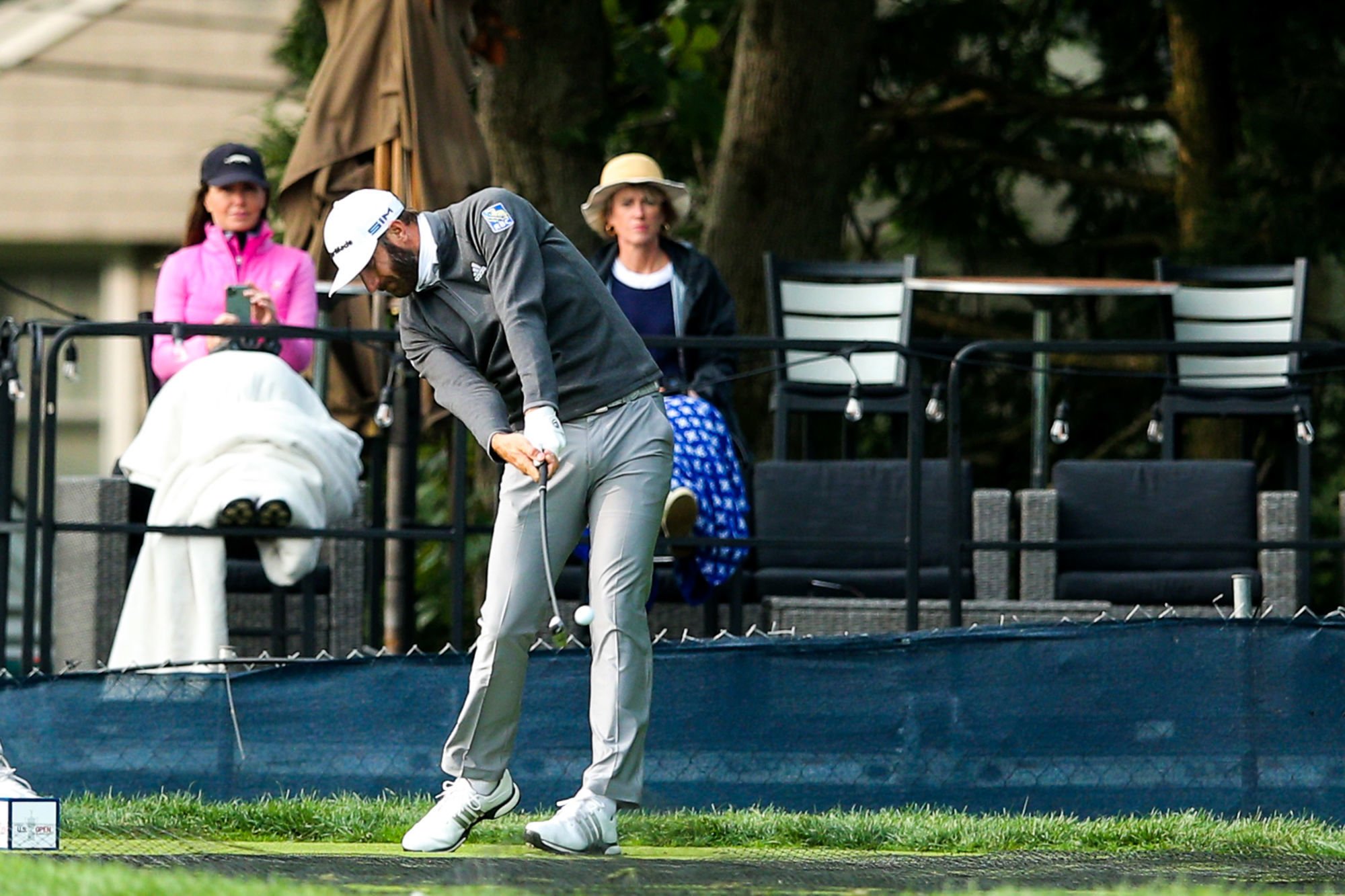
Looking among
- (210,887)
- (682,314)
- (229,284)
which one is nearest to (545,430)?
(210,887)

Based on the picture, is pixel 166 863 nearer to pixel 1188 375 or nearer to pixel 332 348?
pixel 332 348

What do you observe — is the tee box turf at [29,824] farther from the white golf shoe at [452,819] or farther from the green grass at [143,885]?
the white golf shoe at [452,819]

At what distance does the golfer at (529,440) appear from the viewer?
609 centimetres

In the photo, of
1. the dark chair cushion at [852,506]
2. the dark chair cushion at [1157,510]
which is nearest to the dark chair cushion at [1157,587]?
the dark chair cushion at [1157,510]

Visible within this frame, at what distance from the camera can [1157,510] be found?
8.73m

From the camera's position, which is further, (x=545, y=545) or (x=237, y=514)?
(x=237, y=514)

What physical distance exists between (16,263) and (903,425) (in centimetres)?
1044

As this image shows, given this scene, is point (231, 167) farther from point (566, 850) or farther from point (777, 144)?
point (777, 144)

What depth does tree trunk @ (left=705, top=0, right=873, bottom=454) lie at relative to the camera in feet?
38.5

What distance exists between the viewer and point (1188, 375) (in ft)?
30.7

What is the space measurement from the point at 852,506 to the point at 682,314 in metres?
0.89

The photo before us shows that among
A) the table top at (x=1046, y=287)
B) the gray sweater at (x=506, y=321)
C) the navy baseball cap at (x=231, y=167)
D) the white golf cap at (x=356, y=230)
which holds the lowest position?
the gray sweater at (x=506, y=321)

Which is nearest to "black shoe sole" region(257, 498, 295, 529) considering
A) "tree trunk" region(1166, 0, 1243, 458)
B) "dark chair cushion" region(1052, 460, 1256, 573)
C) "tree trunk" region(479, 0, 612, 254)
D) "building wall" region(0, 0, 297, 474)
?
"dark chair cushion" region(1052, 460, 1256, 573)

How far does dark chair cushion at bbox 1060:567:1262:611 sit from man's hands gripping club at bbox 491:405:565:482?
3145 millimetres
